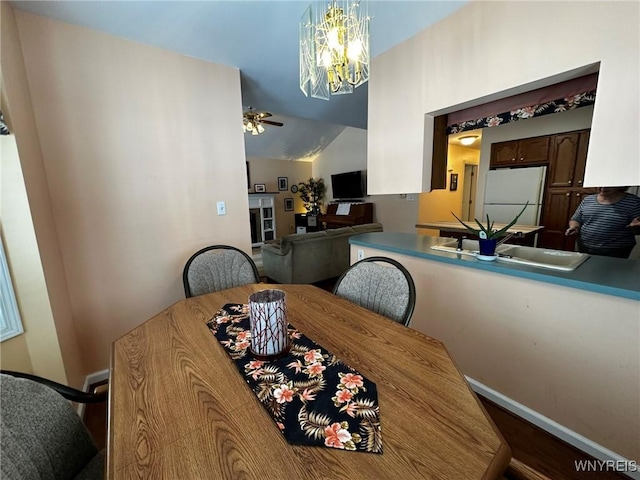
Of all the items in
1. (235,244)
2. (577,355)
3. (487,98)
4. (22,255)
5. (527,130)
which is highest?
(527,130)

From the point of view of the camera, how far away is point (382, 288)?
1340 millimetres

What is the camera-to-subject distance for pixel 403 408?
0.69 metres

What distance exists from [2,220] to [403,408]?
6.04ft

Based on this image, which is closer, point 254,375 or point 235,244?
point 254,375

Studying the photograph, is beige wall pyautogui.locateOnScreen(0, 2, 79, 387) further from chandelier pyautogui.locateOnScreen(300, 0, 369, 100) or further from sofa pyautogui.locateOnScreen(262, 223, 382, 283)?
sofa pyautogui.locateOnScreen(262, 223, 382, 283)

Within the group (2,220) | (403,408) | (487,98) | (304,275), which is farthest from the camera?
(304,275)

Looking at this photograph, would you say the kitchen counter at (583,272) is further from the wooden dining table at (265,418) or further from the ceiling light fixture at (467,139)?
the ceiling light fixture at (467,139)

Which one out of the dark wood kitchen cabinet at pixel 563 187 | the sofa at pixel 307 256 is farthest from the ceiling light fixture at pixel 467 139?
the sofa at pixel 307 256

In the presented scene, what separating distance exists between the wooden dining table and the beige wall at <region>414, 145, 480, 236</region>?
198 inches

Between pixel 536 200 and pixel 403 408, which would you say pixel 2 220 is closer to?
pixel 403 408

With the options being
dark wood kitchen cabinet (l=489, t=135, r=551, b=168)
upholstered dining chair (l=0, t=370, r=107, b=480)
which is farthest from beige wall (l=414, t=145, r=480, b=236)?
upholstered dining chair (l=0, t=370, r=107, b=480)

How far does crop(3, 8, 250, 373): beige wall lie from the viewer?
1.63m

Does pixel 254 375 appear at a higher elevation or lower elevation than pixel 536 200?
lower

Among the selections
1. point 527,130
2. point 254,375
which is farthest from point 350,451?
point 527,130
